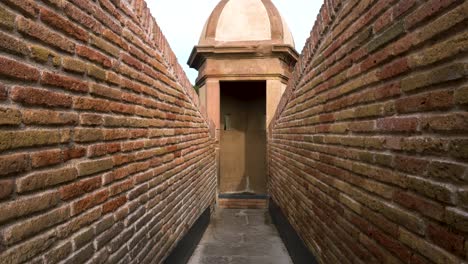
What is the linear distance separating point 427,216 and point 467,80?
2.09 ft

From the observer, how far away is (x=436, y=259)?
144 cm

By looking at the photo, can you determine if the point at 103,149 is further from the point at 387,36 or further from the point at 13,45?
the point at 387,36

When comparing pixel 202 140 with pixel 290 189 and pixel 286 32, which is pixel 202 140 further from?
pixel 286 32

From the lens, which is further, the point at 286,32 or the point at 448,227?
the point at 286,32

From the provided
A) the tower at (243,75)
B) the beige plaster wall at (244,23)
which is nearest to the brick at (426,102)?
the tower at (243,75)

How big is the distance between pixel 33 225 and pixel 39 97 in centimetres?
59

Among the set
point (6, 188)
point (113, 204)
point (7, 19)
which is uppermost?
point (7, 19)

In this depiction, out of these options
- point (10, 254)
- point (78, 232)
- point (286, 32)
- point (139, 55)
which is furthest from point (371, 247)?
point (286, 32)

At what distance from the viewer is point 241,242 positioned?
18.5 ft

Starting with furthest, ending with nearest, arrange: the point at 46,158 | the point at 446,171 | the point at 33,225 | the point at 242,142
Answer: the point at 242,142, the point at 46,158, the point at 33,225, the point at 446,171

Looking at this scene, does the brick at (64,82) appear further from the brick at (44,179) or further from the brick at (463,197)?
the brick at (463,197)

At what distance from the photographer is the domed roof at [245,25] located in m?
8.99

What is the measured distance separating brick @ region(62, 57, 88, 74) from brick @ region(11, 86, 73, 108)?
164 mm

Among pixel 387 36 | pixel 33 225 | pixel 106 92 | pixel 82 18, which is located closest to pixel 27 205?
pixel 33 225
